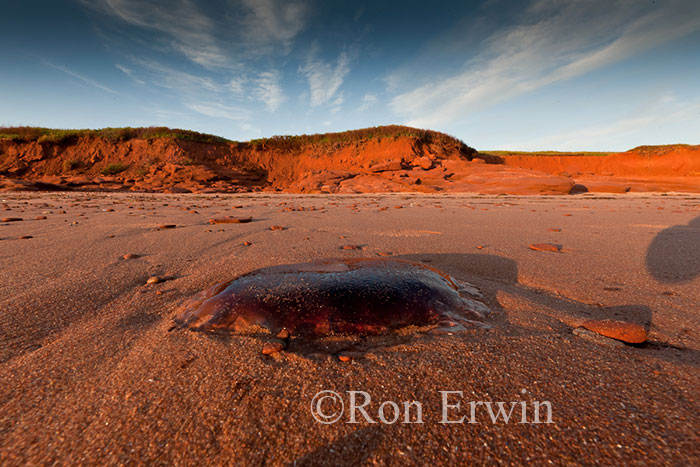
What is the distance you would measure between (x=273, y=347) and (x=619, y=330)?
133 cm

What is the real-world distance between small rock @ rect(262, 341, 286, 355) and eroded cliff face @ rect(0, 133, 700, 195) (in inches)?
539

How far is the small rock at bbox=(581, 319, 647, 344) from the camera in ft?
3.68

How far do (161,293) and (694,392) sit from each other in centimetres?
218

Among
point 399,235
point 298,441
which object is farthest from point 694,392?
point 399,235

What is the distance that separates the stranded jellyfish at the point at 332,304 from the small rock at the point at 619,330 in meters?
0.41

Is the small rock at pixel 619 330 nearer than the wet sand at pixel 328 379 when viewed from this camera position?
No

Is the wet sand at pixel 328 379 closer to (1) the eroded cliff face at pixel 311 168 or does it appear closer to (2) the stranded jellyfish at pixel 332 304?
(2) the stranded jellyfish at pixel 332 304

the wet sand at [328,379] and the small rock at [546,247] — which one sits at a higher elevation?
the wet sand at [328,379]

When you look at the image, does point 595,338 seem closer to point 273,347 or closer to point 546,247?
point 273,347

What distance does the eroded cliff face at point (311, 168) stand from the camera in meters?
14.3

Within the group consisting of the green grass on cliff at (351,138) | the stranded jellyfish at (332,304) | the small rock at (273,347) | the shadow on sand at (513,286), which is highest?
the green grass on cliff at (351,138)

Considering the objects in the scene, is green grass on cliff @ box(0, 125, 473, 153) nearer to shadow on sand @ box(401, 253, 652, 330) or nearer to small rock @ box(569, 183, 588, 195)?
small rock @ box(569, 183, 588, 195)

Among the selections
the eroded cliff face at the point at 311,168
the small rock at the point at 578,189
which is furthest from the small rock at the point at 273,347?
the small rock at the point at 578,189

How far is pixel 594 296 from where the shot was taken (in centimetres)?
169
